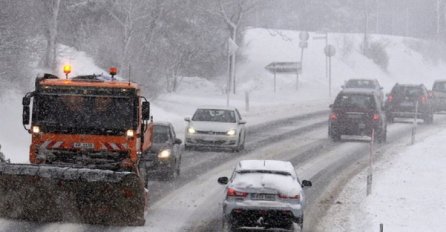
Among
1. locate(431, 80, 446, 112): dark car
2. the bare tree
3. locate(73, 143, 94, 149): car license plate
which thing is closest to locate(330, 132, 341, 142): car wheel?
the bare tree

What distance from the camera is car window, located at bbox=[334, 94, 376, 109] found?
29141 mm

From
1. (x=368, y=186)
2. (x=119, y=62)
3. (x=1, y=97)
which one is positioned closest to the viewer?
(x=368, y=186)

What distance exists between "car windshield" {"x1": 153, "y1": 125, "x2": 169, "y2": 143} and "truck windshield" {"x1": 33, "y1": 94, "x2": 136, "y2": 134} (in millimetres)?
5508

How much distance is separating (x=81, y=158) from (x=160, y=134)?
19.8 feet

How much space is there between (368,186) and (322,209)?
201 cm

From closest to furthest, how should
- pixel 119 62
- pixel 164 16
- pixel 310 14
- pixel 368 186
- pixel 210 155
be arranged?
pixel 368 186 < pixel 210 155 < pixel 119 62 < pixel 164 16 < pixel 310 14

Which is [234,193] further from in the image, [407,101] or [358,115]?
[407,101]

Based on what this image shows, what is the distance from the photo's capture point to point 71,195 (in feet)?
47.3

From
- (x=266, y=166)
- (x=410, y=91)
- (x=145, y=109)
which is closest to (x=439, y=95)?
(x=410, y=91)

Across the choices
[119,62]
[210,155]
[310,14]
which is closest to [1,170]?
[210,155]

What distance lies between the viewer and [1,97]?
91.4 ft

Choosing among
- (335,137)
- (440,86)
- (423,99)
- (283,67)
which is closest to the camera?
(335,137)

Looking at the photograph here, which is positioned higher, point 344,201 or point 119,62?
point 119,62

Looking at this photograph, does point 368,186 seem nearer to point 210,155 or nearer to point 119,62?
point 210,155
